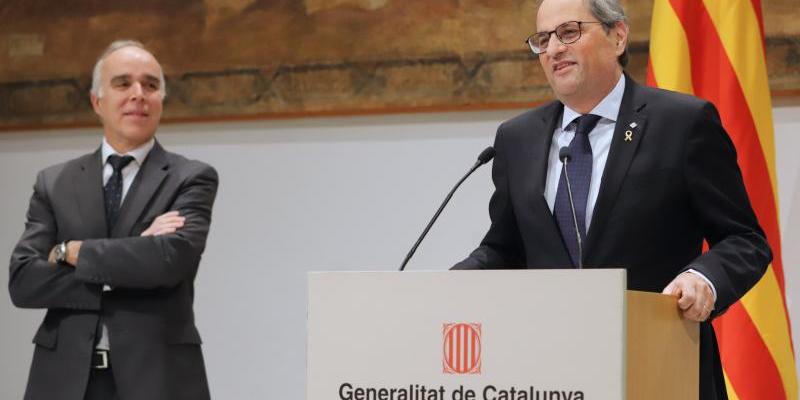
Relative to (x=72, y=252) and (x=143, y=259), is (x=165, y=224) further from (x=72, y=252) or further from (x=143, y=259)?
(x=72, y=252)

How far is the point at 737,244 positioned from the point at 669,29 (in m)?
1.89

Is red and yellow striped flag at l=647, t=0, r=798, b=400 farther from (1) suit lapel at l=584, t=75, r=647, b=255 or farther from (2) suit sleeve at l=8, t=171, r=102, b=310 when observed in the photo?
(2) suit sleeve at l=8, t=171, r=102, b=310

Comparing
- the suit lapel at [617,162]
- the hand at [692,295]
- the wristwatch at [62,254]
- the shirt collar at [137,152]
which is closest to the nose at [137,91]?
the shirt collar at [137,152]

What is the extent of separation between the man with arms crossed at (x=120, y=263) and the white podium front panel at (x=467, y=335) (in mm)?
1796

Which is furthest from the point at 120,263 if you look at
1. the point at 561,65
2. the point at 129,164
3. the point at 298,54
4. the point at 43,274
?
the point at 298,54

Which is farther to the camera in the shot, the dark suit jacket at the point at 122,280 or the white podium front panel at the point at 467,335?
the dark suit jacket at the point at 122,280

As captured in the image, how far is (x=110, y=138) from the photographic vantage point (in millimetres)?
4453

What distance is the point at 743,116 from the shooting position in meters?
4.23

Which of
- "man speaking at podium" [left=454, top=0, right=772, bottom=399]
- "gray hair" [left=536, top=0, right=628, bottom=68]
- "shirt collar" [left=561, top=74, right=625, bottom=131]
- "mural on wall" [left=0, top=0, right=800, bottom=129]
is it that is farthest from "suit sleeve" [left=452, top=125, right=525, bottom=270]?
"mural on wall" [left=0, top=0, right=800, bottom=129]

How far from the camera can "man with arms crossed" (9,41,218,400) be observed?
394 cm

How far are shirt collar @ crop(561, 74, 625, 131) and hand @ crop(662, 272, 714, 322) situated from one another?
2.08 ft

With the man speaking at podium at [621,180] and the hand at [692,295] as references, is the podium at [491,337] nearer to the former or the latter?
the hand at [692,295]

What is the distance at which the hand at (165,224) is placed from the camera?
408cm

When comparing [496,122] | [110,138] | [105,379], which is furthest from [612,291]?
[496,122]
